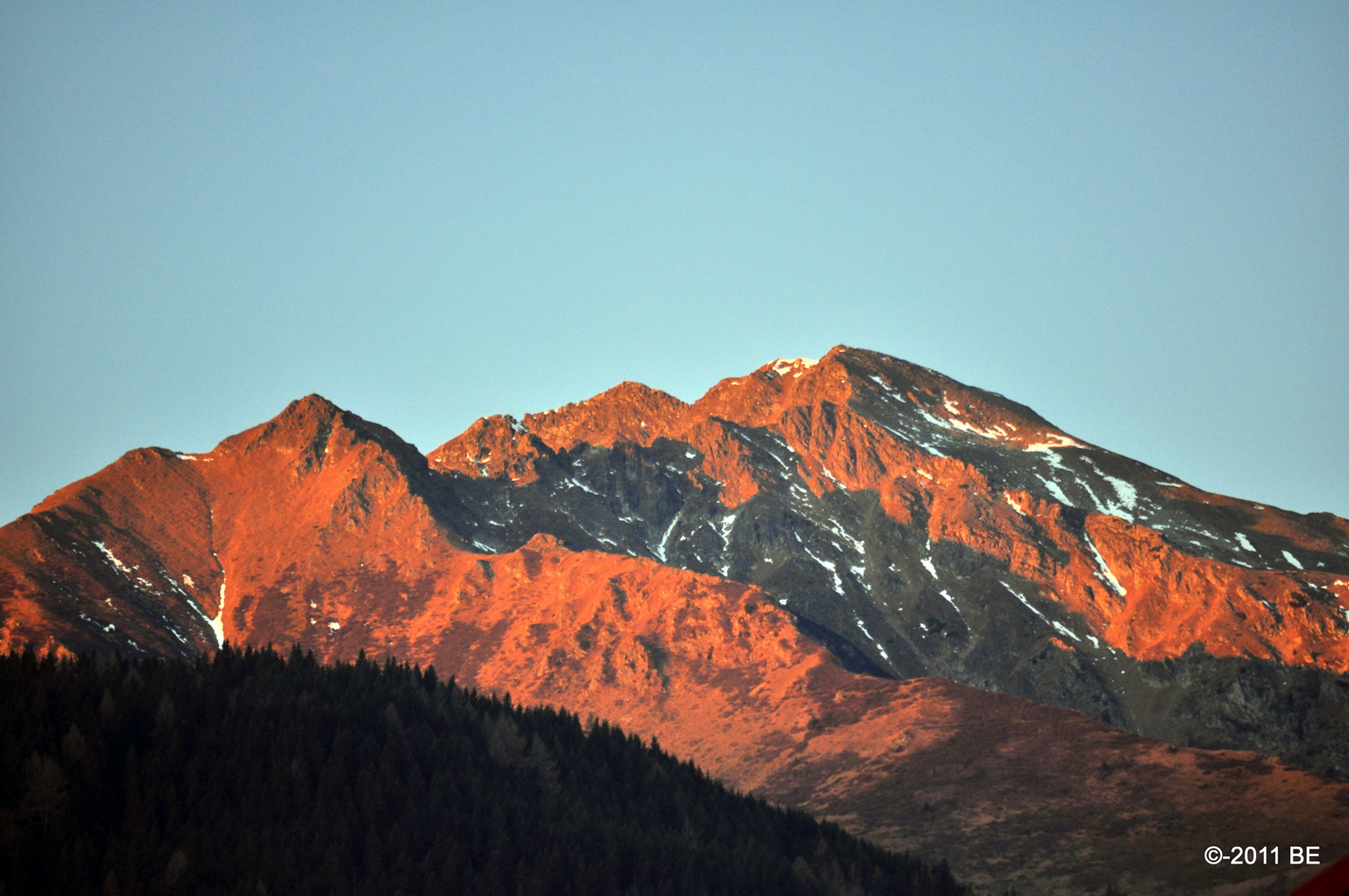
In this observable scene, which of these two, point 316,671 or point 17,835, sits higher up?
point 316,671

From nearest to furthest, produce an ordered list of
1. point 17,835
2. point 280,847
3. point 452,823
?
point 17,835
point 280,847
point 452,823

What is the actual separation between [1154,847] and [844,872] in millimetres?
44852

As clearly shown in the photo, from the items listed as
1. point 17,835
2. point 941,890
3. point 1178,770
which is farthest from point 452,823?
point 1178,770

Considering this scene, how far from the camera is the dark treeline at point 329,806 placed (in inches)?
5207

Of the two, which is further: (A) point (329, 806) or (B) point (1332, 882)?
(A) point (329, 806)

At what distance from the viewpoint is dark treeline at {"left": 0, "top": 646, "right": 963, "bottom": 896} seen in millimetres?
132250

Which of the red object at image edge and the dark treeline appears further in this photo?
the dark treeline

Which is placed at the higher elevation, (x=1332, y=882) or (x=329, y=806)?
(x=1332, y=882)

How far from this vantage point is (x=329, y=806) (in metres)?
154

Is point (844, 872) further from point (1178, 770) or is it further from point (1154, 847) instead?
point (1178, 770)

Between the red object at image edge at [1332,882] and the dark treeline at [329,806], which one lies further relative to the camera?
the dark treeline at [329,806]

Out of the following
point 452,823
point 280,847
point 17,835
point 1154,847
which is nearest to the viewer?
point 17,835

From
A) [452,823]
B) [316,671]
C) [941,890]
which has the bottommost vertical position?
[941,890]

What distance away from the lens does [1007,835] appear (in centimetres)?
18938
